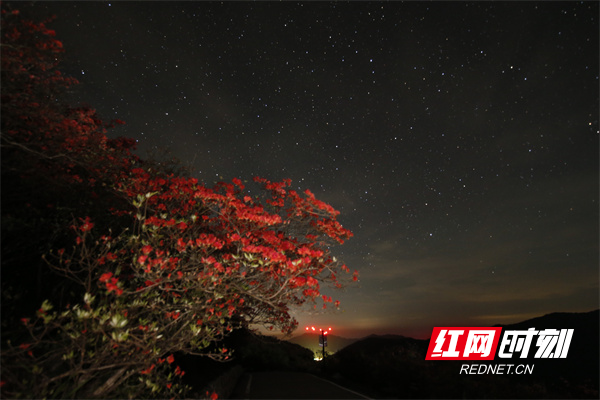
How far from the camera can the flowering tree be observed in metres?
4.74

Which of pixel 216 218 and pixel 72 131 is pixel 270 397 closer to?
pixel 216 218

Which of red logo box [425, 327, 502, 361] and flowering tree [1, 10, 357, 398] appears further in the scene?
red logo box [425, 327, 502, 361]

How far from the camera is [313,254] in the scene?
645cm

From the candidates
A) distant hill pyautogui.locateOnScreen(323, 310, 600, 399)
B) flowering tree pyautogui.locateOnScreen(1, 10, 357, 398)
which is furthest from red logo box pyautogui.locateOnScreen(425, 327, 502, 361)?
flowering tree pyautogui.locateOnScreen(1, 10, 357, 398)

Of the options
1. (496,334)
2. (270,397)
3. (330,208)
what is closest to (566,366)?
(496,334)

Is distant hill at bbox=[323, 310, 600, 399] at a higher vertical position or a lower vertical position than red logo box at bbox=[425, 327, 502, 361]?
lower

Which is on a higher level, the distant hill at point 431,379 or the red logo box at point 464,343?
the red logo box at point 464,343

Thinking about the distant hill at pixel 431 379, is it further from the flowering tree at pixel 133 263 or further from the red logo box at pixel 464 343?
the flowering tree at pixel 133 263

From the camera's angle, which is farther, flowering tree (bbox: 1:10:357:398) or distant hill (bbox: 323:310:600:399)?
distant hill (bbox: 323:310:600:399)

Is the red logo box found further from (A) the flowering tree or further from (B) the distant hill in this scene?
(A) the flowering tree

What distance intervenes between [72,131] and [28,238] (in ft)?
7.72

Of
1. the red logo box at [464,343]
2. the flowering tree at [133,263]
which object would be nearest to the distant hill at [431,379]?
the red logo box at [464,343]

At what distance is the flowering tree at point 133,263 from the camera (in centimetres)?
474

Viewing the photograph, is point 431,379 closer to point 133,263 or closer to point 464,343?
point 464,343
